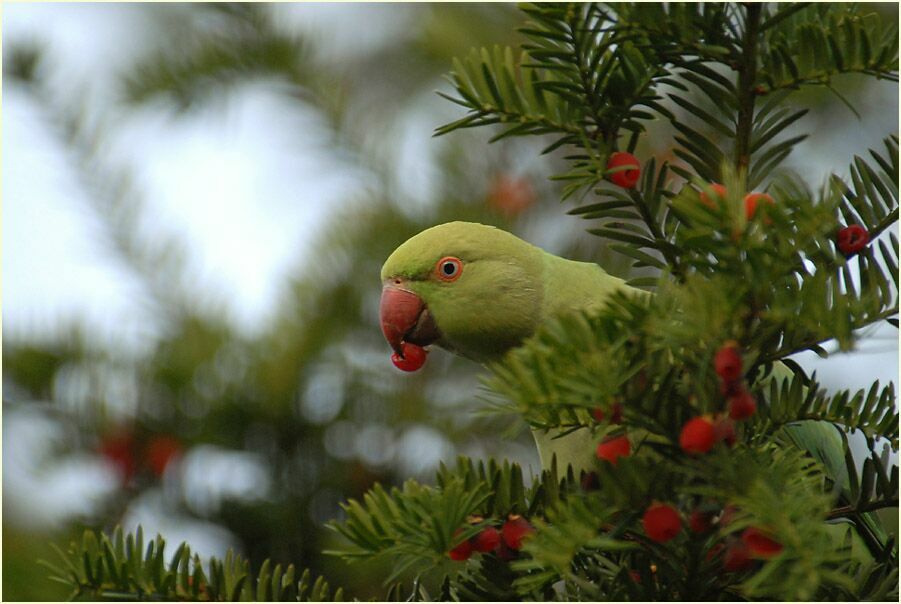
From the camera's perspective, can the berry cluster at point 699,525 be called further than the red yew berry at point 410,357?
No

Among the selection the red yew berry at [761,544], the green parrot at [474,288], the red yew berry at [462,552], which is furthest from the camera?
the green parrot at [474,288]

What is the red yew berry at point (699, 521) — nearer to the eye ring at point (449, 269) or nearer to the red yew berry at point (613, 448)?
the red yew berry at point (613, 448)

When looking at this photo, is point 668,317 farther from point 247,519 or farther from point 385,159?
point 385,159

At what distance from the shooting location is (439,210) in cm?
235

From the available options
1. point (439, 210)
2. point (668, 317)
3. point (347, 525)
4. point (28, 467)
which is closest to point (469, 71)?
point (668, 317)

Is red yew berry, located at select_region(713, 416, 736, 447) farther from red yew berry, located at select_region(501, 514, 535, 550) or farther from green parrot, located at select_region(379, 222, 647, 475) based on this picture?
green parrot, located at select_region(379, 222, 647, 475)

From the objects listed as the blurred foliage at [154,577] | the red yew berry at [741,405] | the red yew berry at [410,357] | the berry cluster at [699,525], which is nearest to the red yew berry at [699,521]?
the berry cluster at [699,525]

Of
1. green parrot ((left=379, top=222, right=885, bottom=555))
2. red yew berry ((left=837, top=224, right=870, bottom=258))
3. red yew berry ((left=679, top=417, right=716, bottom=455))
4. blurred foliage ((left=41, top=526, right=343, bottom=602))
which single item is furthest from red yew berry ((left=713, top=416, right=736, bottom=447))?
green parrot ((left=379, top=222, right=885, bottom=555))

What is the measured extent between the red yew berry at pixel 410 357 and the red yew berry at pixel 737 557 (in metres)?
1.01

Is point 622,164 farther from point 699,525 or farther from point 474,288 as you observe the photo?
point 474,288

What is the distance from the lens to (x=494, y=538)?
1.12 metres

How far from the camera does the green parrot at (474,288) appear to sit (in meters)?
1.88

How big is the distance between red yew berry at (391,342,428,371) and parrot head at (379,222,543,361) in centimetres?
2

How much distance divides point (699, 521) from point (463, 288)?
0.97 metres
